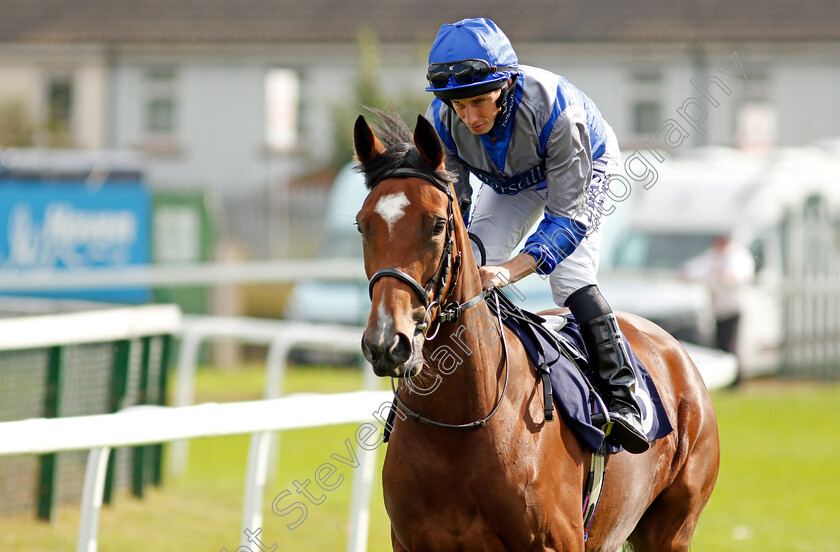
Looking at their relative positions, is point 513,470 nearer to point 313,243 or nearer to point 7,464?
point 7,464

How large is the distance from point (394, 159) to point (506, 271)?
1.70 ft

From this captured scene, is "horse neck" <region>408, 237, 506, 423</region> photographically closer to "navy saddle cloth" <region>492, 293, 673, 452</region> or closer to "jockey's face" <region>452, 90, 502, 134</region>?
"navy saddle cloth" <region>492, 293, 673, 452</region>

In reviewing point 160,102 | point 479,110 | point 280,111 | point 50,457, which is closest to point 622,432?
point 479,110

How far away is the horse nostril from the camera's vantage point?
9.60ft

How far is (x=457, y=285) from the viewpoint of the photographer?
10.9ft

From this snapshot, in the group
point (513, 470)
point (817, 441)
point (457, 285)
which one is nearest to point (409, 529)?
point (513, 470)

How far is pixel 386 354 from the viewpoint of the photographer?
2.92m

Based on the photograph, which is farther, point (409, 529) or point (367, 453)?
point (367, 453)

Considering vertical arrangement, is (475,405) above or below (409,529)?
above

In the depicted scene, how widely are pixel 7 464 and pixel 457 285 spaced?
3.77m

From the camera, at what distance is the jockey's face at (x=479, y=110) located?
3.55 meters

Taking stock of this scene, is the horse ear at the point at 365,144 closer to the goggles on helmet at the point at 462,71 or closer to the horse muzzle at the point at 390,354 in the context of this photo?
the goggles on helmet at the point at 462,71

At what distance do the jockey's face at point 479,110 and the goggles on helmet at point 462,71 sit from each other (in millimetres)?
71

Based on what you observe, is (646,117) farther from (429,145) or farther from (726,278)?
(429,145)
